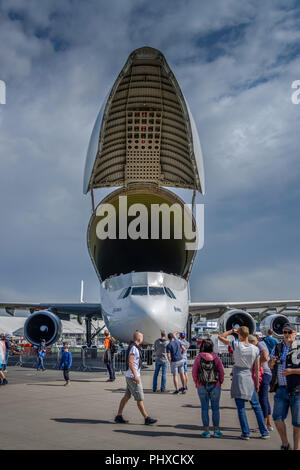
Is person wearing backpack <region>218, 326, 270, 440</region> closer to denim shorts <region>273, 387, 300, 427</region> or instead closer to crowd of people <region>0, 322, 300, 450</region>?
crowd of people <region>0, 322, 300, 450</region>

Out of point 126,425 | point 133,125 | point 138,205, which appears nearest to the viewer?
point 126,425

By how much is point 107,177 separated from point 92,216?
6.72ft

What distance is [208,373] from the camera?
6.18m

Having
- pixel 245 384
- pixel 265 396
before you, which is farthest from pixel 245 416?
pixel 265 396

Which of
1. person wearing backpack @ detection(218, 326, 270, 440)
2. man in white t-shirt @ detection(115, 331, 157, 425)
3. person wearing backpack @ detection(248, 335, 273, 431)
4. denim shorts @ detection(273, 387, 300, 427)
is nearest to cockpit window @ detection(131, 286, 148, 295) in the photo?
man in white t-shirt @ detection(115, 331, 157, 425)

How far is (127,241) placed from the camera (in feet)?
71.8

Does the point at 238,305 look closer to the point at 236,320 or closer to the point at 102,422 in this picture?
the point at 236,320

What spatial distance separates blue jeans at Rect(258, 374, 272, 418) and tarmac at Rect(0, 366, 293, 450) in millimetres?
359

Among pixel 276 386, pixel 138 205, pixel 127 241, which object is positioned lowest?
pixel 276 386

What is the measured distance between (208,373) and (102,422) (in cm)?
209

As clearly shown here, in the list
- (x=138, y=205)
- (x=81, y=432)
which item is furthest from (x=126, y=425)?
(x=138, y=205)

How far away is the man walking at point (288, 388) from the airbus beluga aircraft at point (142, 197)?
29.4ft

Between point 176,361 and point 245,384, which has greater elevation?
point 245,384
